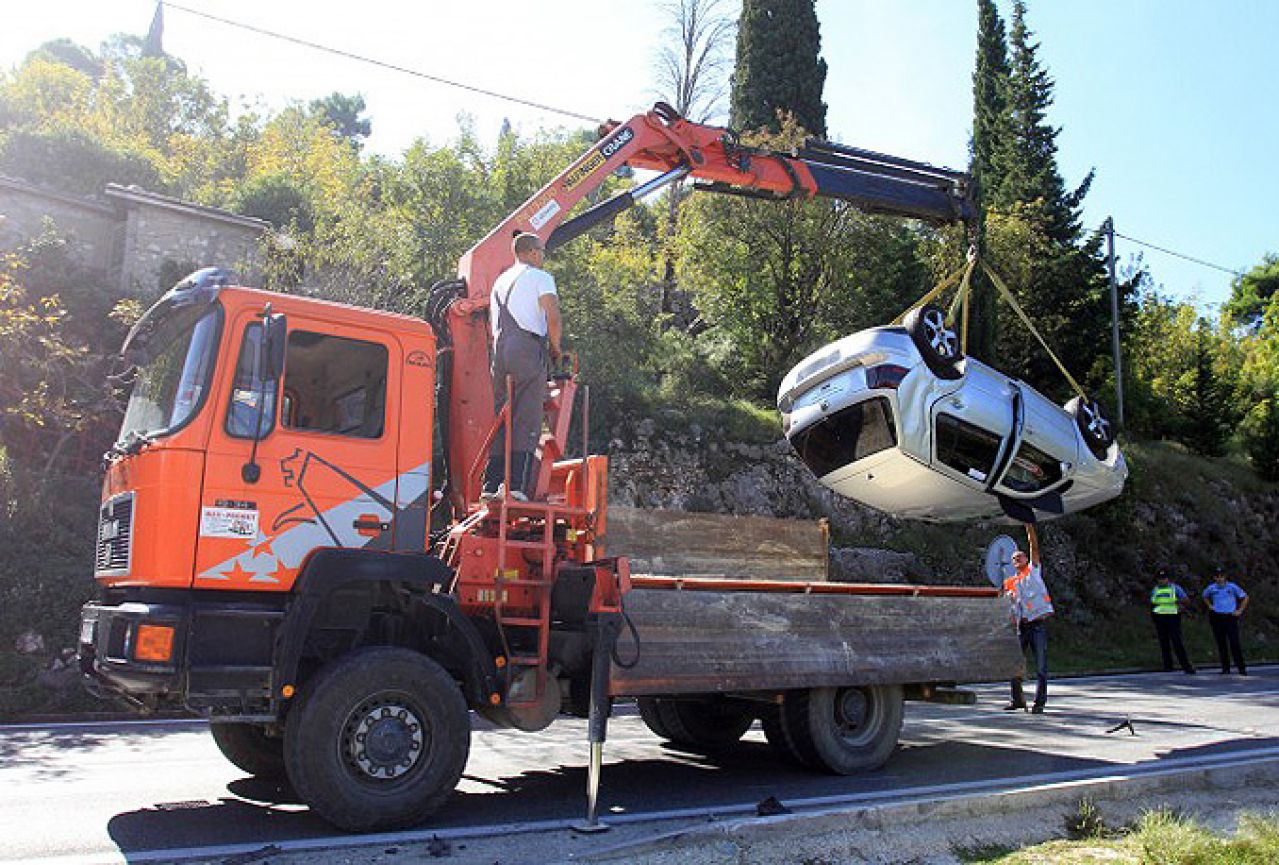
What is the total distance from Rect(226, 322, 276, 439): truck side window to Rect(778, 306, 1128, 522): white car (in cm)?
544

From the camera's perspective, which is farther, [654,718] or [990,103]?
[990,103]

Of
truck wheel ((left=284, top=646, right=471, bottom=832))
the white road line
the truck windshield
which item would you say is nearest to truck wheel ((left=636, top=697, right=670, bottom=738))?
the white road line

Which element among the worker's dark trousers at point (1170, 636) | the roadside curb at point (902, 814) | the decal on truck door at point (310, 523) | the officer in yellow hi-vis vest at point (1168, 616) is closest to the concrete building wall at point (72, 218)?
the decal on truck door at point (310, 523)

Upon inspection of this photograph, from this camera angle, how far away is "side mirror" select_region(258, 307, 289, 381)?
5570 millimetres

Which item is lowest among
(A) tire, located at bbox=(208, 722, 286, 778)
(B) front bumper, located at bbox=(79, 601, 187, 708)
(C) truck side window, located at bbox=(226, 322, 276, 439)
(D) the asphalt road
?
(D) the asphalt road

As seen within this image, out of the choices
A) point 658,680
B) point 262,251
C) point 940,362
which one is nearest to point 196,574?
point 658,680

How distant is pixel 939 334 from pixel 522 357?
4.62m

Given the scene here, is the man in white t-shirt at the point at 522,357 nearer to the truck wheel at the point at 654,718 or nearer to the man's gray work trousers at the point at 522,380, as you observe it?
the man's gray work trousers at the point at 522,380

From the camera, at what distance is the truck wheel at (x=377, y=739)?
205 inches

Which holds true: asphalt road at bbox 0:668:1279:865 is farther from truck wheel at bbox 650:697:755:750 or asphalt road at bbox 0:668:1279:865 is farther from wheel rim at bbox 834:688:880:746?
wheel rim at bbox 834:688:880:746

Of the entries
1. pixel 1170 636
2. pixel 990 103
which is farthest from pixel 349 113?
pixel 1170 636

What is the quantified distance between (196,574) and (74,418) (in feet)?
38.0

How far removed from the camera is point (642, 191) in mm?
9344

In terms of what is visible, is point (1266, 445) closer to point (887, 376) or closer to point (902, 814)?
point (887, 376)
